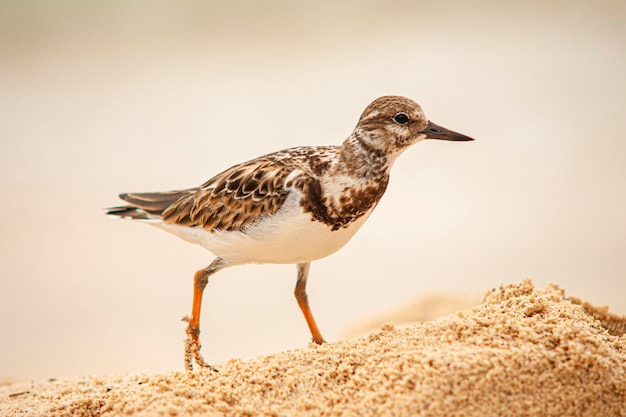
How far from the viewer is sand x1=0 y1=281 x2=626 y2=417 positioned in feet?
8.77

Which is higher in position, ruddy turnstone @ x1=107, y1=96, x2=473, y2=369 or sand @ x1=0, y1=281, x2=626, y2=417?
ruddy turnstone @ x1=107, y1=96, x2=473, y2=369

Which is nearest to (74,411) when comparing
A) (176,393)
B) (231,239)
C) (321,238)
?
(176,393)

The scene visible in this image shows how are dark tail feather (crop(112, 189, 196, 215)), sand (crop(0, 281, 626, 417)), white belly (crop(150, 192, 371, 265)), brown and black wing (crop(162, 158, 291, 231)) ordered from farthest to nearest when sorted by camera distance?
dark tail feather (crop(112, 189, 196, 215)) < brown and black wing (crop(162, 158, 291, 231)) < white belly (crop(150, 192, 371, 265)) < sand (crop(0, 281, 626, 417))

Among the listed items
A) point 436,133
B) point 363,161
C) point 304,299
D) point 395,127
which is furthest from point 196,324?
point 436,133

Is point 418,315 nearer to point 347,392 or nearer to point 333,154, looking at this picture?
point 333,154

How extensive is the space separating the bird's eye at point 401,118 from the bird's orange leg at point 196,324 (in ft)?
4.05

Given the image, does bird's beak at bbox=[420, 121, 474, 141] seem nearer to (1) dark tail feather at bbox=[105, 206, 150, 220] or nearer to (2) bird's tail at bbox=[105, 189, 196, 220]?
(2) bird's tail at bbox=[105, 189, 196, 220]

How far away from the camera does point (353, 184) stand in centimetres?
348

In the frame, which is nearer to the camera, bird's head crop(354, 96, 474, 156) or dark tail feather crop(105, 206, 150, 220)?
bird's head crop(354, 96, 474, 156)

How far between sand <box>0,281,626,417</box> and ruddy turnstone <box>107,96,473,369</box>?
0.55 meters

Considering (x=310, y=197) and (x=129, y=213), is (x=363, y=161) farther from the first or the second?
(x=129, y=213)

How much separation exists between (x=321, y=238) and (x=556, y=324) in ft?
3.90

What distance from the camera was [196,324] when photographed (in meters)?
3.76

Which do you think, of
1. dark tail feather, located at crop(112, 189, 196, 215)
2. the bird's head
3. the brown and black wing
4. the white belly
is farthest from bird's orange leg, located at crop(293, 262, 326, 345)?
the bird's head
